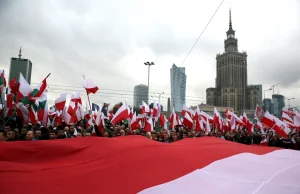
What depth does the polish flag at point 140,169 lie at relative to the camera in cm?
420

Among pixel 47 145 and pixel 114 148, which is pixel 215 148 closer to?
pixel 114 148

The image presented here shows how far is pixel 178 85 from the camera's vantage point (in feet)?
118

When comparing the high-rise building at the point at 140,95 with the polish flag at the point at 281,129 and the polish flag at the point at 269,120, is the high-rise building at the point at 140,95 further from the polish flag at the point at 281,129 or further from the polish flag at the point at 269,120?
the polish flag at the point at 281,129

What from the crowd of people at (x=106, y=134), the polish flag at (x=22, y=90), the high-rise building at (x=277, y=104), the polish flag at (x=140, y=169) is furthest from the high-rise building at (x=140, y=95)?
the high-rise building at (x=277, y=104)

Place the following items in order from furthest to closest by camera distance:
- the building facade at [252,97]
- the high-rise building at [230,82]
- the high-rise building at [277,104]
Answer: the high-rise building at [230,82]
the building facade at [252,97]
the high-rise building at [277,104]

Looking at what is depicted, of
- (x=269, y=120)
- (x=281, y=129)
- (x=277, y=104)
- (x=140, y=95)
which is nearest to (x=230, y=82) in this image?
(x=277, y=104)

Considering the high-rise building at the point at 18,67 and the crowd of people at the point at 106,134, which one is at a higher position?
the high-rise building at the point at 18,67

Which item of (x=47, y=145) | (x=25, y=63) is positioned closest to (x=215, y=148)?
(x=47, y=145)

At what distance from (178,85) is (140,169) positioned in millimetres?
31250

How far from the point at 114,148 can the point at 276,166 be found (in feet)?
12.2

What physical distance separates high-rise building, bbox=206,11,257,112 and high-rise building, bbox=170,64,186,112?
6258 centimetres

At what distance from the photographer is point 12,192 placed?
367 cm

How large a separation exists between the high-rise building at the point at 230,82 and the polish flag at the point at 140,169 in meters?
93.3

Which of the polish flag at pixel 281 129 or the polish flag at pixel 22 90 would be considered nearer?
the polish flag at pixel 22 90
